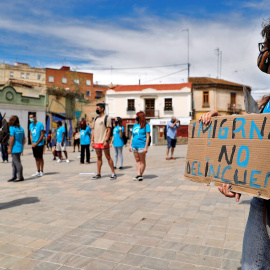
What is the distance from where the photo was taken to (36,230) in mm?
3674

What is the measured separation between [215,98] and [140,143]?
34794 millimetres

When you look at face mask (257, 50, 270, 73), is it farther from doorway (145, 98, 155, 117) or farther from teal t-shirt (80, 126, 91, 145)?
doorway (145, 98, 155, 117)

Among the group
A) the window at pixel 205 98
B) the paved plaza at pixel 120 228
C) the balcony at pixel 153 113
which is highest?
the window at pixel 205 98

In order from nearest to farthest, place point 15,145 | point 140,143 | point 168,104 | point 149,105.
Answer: point 140,143 < point 15,145 < point 168,104 < point 149,105

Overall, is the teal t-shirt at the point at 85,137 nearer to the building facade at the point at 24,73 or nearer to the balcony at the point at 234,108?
the balcony at the point at 234,108

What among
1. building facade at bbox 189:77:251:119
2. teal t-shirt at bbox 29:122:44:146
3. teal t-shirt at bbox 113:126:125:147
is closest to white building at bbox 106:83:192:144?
building facade at bbox 189:77:251:119

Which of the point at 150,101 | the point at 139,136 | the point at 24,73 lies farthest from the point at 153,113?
the point at 139,136

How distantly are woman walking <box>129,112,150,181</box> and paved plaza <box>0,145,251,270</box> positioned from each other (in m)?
0.91

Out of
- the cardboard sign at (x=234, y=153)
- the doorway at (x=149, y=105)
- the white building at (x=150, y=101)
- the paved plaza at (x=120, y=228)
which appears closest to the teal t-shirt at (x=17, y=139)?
the paved plaza at (x=120, y=228)

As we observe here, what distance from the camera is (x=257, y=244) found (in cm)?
165

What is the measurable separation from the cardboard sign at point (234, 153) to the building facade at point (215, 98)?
38.1m

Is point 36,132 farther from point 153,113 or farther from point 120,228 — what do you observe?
point 153,113

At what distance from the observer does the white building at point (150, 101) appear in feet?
127

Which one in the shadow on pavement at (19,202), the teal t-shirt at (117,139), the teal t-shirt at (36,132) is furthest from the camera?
the teal t-shirt at (117,139)
